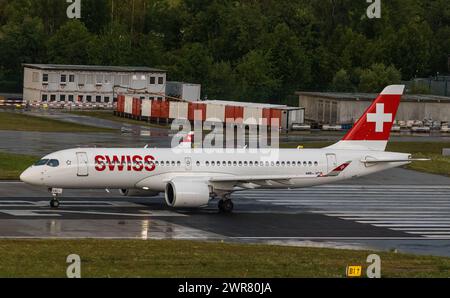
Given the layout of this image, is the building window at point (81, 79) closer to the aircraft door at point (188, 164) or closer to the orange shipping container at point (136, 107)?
the orange shipping container at point (136, 107)

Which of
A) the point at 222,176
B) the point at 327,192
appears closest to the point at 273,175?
the point at 222,176

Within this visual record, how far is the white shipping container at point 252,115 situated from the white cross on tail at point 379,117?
170ft

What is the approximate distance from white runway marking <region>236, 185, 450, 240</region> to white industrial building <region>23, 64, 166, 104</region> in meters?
69.4

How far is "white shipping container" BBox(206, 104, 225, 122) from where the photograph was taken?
12175cm

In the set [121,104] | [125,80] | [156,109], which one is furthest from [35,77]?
[156,109]

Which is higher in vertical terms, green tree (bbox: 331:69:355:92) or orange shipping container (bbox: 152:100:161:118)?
green tree (bbox: 331:69:355:92)

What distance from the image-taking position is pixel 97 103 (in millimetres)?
141875

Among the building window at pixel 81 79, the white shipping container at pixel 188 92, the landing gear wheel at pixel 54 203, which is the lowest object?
the landing gear wheel at pixel 54 203

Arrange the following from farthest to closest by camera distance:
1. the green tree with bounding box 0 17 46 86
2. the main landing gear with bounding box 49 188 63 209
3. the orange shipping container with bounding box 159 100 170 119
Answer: the green tree with bounding box 0 17 46 86 < the orange shipping container with bounding box 159 100 170 119 < the main landing gear with bounding box 49 188 63 209

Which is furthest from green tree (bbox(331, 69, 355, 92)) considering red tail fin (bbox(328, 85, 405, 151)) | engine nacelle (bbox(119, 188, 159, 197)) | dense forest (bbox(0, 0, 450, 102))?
engine nacelle (bbox(119, 188, 159, 197))

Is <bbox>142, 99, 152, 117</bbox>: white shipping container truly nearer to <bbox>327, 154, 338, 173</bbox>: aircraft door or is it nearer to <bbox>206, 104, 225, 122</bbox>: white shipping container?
<bbox>206, 104, 225, 122</bbox>: white shipping container

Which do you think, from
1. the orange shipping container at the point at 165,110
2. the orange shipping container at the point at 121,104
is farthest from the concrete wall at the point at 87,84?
the orange shipping container at the point at 165,110

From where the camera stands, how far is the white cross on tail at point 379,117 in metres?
67.1
